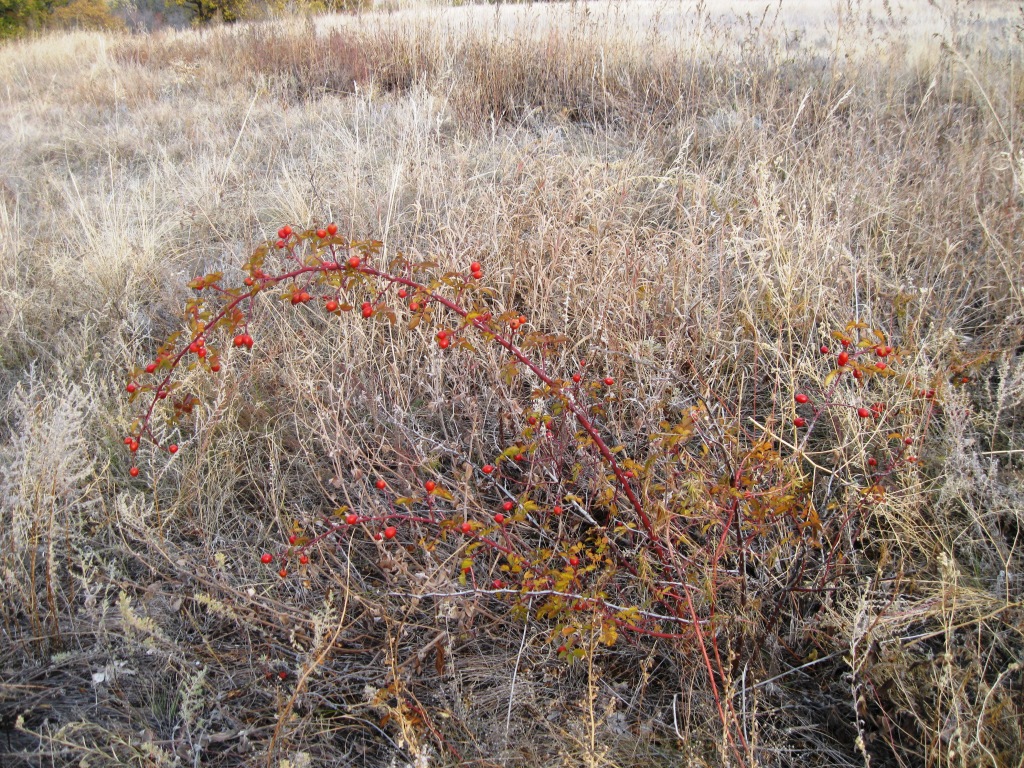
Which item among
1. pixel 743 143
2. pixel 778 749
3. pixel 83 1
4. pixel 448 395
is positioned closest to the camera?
pixel 778 749

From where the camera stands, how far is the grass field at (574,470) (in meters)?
1.47

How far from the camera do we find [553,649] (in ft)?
5.36

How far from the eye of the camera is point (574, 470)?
1600 mm

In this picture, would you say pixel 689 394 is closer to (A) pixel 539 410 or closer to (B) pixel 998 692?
(A) pixel 539 410

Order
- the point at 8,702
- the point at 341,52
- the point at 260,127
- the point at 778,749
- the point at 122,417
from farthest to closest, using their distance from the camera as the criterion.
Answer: the point at 341,52 < the point at 260,127 < the point at 122,417 < the point at 8,702 < the point at 778,749

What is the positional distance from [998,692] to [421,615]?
4.57 feet

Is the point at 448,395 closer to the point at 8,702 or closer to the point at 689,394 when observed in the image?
the point at 689,394

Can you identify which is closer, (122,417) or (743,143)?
(122,417)

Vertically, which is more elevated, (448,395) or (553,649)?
(448,395)

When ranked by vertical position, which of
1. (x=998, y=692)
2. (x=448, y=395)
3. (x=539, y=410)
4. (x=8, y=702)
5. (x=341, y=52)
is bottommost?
(x=8, y=702)

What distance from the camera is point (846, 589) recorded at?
1646 millimetres

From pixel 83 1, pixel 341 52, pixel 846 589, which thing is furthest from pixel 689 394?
pixel 83 1

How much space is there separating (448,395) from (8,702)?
1492mm

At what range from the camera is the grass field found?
1471mm
